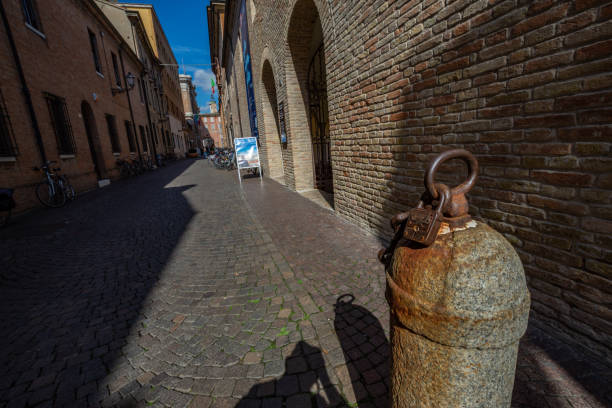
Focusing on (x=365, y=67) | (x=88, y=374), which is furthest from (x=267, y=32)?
(x=88, y=374)

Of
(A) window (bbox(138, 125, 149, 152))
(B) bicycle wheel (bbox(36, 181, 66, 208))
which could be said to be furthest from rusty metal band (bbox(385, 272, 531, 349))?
(A) window (bbox(138, 125, 149, 152))

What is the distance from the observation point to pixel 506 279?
0.92 m

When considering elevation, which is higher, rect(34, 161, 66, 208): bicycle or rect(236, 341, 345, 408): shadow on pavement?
rect(34, 161, 66, 208): bicycle

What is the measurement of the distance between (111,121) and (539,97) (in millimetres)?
18484

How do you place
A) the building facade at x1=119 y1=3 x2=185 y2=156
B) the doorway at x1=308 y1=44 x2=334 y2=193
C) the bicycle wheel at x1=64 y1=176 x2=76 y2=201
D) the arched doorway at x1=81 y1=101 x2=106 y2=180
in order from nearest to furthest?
the doorway at x1=308 y1=44 x2=334 y2=193, the bicycle wheel at x1=64 y1=176 x2=76 y2=201, the arched doorway at x1=81 y1=101 x2=106 y2=180, the building facade at x1=119 y1=3 x2=185 y2=156

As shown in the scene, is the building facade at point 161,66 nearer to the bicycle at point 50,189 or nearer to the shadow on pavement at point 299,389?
the bicycle at point 50,189

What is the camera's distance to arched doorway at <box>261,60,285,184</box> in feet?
35.1

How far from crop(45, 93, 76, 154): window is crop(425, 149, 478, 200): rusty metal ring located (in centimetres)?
1254

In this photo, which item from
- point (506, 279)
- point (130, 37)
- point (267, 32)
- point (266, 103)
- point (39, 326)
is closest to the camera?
point (506, 279)

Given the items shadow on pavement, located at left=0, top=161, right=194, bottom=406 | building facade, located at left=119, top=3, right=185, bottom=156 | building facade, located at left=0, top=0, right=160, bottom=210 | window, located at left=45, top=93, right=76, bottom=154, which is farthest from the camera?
building facade, located at left=119, top=3, right=185, bottom=156

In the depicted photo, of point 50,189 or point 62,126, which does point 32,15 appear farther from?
point 50,189

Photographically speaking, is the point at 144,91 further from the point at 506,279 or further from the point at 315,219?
the point at 506,279

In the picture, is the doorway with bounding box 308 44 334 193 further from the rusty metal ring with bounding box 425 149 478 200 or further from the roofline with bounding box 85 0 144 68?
the roofline with bounding box 85 0 144 68

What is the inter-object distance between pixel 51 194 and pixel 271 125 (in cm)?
736
